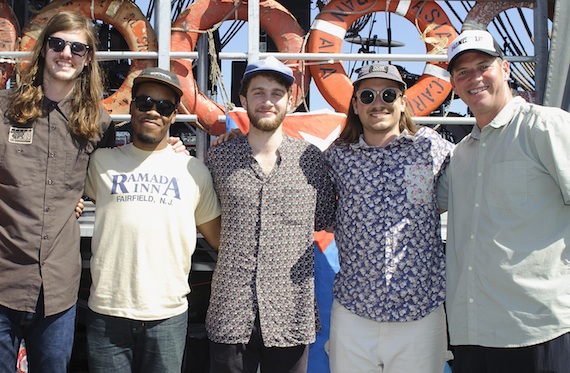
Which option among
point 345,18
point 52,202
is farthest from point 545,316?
point 345,18

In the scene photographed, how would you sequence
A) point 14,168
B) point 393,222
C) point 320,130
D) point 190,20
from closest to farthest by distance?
point 14,168, point 393,222, point 320,130, point 190,20

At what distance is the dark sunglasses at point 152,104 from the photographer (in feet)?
7.08

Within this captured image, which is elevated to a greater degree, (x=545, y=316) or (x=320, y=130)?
(x=320, y=130)

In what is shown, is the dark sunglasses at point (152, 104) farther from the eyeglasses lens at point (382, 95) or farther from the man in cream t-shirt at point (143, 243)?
the eyeglasses lens at point (382, 95)

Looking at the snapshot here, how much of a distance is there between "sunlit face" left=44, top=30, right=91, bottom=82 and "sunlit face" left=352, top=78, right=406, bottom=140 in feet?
3.70

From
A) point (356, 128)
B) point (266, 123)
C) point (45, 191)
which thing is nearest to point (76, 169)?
point (45, 191)

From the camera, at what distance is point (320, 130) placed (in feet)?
11.5

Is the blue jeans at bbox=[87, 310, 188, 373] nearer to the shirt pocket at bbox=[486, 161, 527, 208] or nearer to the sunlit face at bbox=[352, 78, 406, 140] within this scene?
the sunlit face at bbox=[352, 78, 406, 140]

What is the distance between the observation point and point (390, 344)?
209 centimetres

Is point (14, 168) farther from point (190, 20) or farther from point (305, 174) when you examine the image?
point (190, 20)

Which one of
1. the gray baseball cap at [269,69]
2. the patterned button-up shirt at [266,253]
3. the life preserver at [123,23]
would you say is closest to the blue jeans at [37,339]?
the patterned button-up shirt at [266,253]

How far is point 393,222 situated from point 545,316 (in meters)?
0.61

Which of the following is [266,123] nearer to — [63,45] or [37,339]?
[63,45]

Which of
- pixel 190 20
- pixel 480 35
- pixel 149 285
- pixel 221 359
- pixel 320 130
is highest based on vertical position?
pixel 190 20
